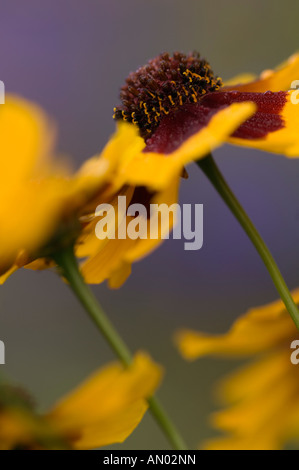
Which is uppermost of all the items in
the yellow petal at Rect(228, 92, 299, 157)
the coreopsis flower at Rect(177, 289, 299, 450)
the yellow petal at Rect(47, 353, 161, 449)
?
the yellow petal at Rect(228, 92, 299, 157)

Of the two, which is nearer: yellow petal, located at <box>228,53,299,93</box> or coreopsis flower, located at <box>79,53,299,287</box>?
coreopsis flower, located at <box>79,53,299,287</box>

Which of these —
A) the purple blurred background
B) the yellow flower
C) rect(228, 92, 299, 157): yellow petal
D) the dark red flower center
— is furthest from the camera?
the purple blurred background

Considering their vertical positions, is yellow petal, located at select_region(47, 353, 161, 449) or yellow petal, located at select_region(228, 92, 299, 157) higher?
yellow petal, located at select_region(228, 92, 299, 157)

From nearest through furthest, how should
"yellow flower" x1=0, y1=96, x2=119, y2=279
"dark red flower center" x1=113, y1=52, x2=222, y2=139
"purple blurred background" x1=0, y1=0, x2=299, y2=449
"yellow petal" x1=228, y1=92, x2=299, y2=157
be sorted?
"yellow flower" x1=0, y1=96, x2=119, y2=279
"yellow petal" x1=228, y1=92, x2=299, y2=157
"dark red flower center" x1=113, y1=52, x2=222, y2=139
"purple blurred background" x1=0, y1=0, x2=299, y2=449

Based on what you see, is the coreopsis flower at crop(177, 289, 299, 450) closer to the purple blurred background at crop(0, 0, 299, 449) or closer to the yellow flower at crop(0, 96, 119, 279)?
the yellow flower at crop(0, 96, 119, 279)

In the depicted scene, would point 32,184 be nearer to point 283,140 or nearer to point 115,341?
point 115,341
